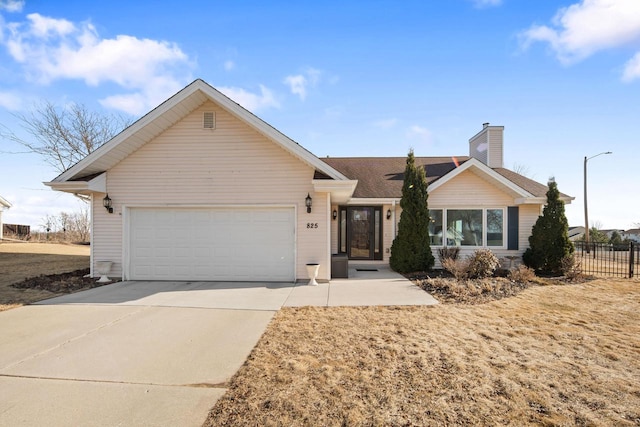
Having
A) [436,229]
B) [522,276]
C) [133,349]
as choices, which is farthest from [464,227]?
[133,349]

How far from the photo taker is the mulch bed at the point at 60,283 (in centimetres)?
865

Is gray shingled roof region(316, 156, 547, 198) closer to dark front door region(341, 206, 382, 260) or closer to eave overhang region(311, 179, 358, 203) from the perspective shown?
dark front door region(341, 206, 382, 260)

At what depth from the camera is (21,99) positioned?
2033 cm

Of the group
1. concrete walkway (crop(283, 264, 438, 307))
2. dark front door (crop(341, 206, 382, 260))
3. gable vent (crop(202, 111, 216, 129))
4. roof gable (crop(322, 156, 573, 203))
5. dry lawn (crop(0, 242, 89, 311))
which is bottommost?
concrete walkway (crop(283, 264, 438, 307))

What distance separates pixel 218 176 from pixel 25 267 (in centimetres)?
905

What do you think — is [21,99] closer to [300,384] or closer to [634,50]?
[300,384]

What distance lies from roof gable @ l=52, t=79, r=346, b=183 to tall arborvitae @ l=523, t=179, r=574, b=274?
296 inches

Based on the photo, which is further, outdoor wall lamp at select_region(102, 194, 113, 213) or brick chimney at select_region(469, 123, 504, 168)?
brick chimney at select_region(469, 123, 504, 168)

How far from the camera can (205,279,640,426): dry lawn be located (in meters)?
3.01

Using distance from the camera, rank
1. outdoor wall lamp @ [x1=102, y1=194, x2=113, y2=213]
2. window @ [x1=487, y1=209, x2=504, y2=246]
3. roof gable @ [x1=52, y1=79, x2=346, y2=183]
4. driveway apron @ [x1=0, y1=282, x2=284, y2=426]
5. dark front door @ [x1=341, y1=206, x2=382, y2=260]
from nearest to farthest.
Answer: driveway apron @ [x1=0, y1=282, x2=284, y2=426] < roof gable @ [x1=52, y1=79, x2=346, y2=183] < outdoor wall lamp @ [x1=102, y1=194, x2=113, y2=213] < window @ [x1=487, y1=209, x2=504, y2=246] < dark front door @ [x1=341, y1=206, x2=382, y2=260]

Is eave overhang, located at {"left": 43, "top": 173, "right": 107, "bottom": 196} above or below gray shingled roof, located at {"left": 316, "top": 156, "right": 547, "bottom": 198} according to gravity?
below

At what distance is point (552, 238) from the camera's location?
1102 cm

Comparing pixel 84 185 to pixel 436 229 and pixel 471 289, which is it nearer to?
pixel 471 289

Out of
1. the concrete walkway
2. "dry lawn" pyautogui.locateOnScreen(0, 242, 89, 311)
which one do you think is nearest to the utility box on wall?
the concrete walkway
